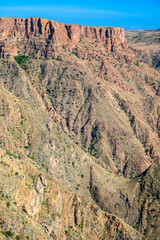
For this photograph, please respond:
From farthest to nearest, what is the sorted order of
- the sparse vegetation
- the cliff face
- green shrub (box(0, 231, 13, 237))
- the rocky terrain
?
the cliff face
the sparse vegetation
the rocky terrain
green shrub (box(0, 231, 13, 237))

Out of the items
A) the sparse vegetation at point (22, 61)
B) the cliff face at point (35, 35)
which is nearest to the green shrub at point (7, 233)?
the sparse vegetation at point (22, 61)

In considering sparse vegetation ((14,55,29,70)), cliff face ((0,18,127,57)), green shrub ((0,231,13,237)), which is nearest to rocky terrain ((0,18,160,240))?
green shrub ((0,231,13,237))

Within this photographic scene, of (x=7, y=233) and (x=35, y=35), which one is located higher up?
(x=35, y=35)

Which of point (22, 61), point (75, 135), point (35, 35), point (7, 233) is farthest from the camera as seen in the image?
point (35, 35)

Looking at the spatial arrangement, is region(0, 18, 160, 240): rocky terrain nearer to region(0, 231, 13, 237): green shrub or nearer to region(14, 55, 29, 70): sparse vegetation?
region(0, 231, 13, 237): green shrub

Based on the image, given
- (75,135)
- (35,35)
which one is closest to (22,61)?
(35,35)

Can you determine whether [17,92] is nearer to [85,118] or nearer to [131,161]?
[85,118]

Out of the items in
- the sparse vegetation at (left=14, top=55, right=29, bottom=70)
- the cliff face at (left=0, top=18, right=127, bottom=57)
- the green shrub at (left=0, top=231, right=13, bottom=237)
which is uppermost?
the cliff face at (left=0, top=18, right=127, bottom=57)

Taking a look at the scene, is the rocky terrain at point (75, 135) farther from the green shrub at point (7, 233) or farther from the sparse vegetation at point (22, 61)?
the sparse vegetation at point (22, 61)

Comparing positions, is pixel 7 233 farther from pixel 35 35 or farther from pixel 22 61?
pixel 35 35
